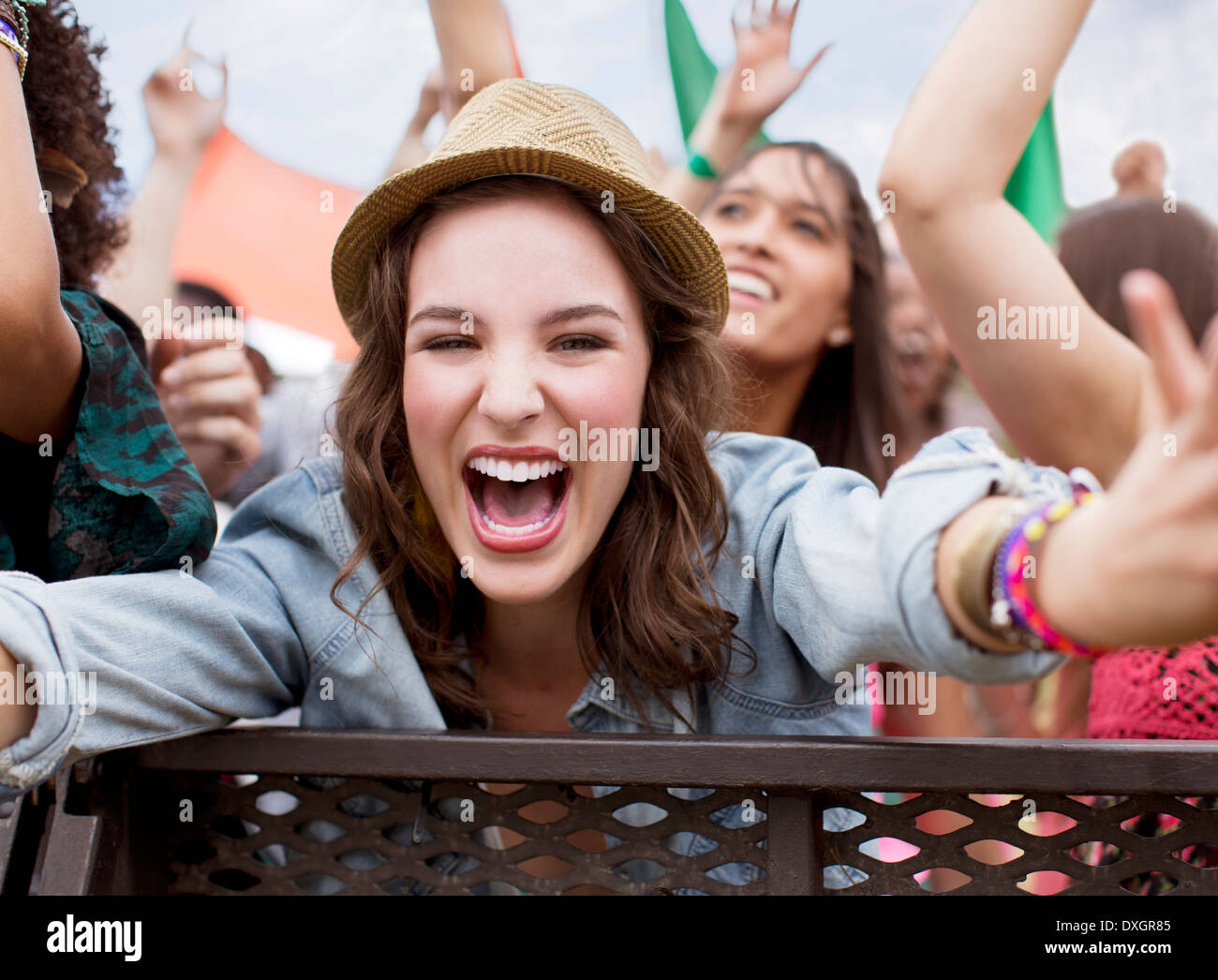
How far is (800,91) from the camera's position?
6.28ft

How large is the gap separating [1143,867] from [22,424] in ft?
4.02

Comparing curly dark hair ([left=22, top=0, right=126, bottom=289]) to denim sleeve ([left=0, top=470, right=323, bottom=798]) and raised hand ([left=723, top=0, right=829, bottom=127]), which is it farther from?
raised hand ([left=723, top=0, right=829, bottom=127])

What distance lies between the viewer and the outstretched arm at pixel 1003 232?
4.02 feet

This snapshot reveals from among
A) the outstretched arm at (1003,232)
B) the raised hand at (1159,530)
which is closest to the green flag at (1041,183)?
the outstretched arm at (1003,232)

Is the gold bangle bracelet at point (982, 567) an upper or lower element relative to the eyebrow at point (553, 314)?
lower

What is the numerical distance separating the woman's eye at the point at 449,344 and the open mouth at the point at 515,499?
5.3 inches

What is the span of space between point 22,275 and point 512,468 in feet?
1.73

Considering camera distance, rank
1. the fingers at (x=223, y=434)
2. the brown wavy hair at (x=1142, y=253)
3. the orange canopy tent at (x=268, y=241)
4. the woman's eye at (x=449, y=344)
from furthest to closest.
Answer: the orange canopy tent at (x=268, y=241), the fingers at (x=223, y=434), the brown wavy hair at (x=1142, y=253), the woman's eye at (x=449, y=344)

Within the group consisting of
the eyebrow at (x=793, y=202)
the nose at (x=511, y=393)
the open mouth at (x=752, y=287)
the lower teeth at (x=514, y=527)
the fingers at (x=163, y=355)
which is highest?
the eyebrow at (x=793, y=202)

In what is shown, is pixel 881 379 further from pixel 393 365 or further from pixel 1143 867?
pixel 1143 867

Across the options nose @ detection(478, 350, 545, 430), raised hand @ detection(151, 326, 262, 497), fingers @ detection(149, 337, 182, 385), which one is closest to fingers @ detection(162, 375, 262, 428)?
raised hand @ detection(151, 326, 262, 497)

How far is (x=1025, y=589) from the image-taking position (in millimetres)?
783

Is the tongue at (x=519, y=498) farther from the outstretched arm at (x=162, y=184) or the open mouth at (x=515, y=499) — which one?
the outstretched arm at (x=162, y=184)
